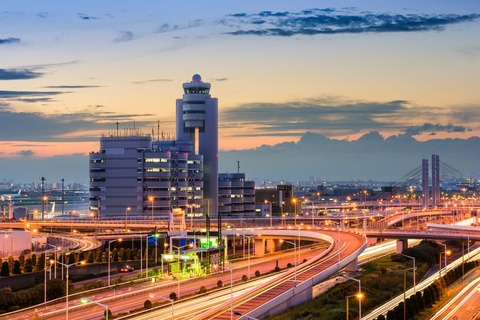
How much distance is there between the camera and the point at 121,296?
262 feet

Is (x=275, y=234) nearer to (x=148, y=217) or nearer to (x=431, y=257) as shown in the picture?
(x=431, y=257)

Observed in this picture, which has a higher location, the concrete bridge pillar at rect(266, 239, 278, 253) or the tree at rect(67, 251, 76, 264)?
the tree at rect(67, 251, 76, 264)

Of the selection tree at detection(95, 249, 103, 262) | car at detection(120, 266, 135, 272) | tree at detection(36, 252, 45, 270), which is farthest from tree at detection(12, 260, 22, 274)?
car at detection(120, 266, 135, 272)

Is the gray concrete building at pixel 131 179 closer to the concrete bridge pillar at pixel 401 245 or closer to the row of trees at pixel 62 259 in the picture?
the concrete bridge pillar at pixel 401 245

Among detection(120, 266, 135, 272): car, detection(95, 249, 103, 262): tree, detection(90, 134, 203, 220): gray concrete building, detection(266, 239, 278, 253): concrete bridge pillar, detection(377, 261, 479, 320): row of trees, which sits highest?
detection(90, 134, 203, 220): gray concrete building

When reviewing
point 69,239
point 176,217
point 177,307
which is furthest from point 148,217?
point 177,307

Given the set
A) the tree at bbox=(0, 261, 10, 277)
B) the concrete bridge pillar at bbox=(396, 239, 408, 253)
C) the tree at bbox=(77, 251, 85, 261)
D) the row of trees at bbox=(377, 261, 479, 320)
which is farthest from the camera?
the concrete bridge pillar at bbox=(396, 239, 408, 253)

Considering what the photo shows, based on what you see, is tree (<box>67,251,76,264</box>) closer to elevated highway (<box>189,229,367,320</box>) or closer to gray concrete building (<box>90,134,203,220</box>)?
elevated highway (<box>189,229,367,320</box>)

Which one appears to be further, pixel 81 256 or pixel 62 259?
pixel 81 256

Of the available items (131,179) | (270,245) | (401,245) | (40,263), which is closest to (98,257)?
(40,263)

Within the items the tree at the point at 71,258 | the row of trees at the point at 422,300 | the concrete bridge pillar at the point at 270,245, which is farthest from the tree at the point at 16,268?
the concrete bridge pillar at the point at 270,245

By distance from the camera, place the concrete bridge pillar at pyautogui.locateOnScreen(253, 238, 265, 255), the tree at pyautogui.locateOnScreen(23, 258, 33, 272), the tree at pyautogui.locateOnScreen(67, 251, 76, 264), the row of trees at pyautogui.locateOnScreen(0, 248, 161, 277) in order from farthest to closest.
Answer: the concrete bridge pillar at pyautogui.locateOnScreen(253, 238, 265, 255) → the tree at pyautogui.locateOnScreen(67, 251, 76, 264) → the tree at pyautogui.locateOnScreen(23, 258, 33, 272) → the row of trees at pyautogui.locateOnScreen(0, 248, 161, 277)

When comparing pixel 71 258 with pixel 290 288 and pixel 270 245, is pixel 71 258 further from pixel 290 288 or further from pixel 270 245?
pixel 270 245

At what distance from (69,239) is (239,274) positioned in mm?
33701
